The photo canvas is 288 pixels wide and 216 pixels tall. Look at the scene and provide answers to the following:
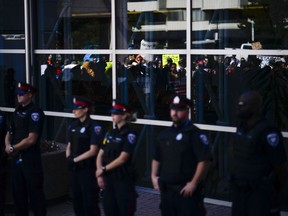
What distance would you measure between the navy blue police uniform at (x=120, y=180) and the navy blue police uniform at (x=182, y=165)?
1.93 feet

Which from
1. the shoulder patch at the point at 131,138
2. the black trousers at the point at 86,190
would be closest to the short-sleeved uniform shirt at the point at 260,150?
the shoulder patch at the point at 131,138

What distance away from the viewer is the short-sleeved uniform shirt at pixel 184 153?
6.82 m

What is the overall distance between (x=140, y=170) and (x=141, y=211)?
1557mm

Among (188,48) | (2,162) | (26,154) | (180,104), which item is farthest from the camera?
(188,48)

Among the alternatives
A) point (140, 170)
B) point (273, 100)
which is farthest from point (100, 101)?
point (273, 100)

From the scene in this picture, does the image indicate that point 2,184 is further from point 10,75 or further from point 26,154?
point 10,75

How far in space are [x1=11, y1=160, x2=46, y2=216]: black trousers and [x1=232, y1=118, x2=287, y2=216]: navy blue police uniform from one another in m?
3.10

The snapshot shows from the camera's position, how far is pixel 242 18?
9.88 meters

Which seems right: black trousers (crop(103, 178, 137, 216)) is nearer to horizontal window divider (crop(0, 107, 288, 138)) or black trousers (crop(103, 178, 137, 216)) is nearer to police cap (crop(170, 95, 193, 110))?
police cap (crop(170, 95, 193, 110))

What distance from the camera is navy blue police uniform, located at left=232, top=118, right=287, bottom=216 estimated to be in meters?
6.54

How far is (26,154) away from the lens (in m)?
8.67

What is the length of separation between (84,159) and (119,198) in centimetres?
75

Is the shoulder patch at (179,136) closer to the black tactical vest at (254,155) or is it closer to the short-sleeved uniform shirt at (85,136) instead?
the black tactical vest at (254,155)

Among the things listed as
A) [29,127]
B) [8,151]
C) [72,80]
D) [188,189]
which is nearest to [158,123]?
[72,80]
